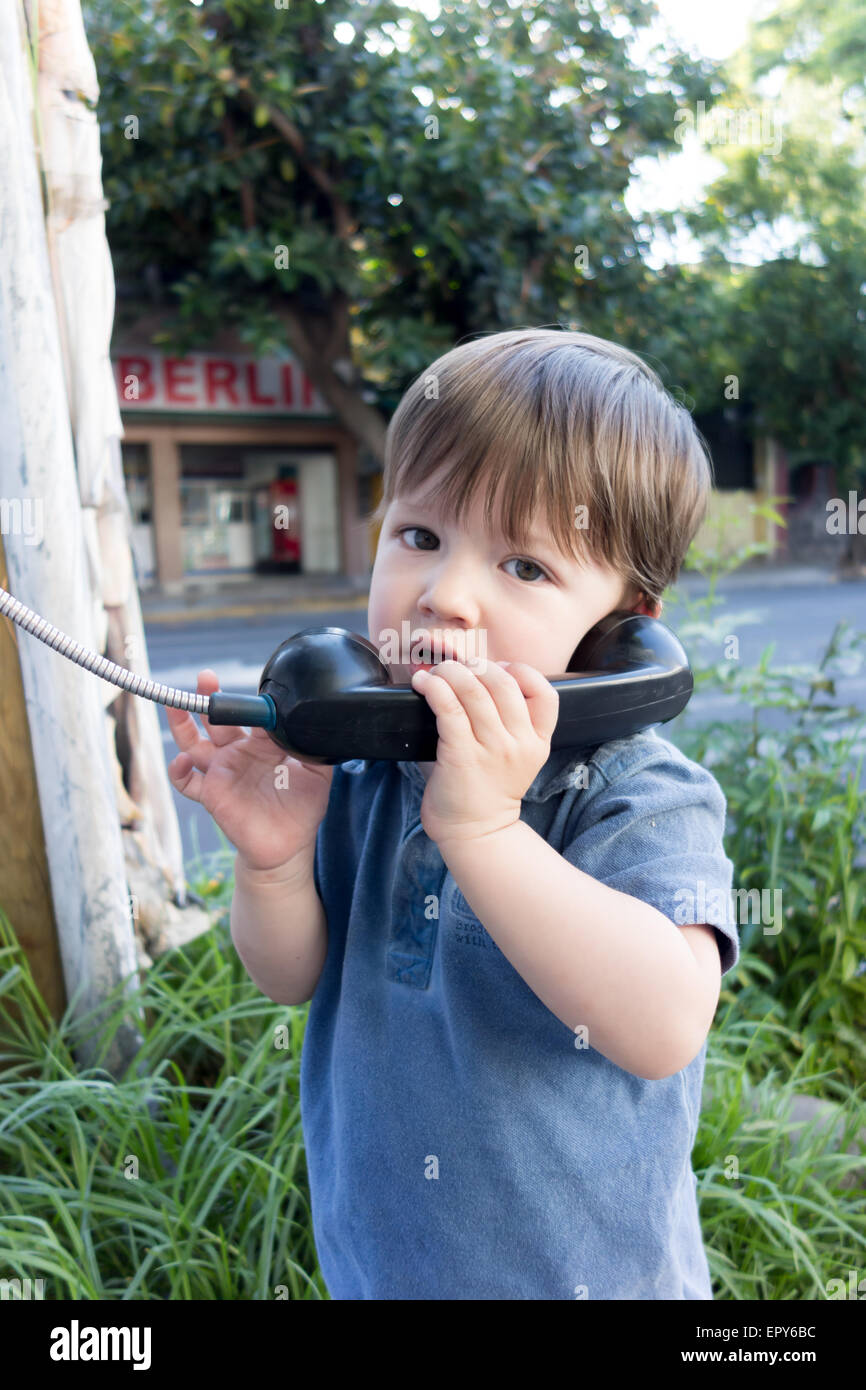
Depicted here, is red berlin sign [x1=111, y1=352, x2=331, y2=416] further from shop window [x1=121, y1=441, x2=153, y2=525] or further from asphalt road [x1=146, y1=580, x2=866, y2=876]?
asphalt road [x1=146, y1=580, x2=866, y2=876]

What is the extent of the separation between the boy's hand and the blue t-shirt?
12cm

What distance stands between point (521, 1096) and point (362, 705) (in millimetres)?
336

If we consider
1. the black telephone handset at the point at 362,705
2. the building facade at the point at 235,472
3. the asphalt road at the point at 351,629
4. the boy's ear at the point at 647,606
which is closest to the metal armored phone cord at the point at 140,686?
the black telephone handset at the point at 362,705

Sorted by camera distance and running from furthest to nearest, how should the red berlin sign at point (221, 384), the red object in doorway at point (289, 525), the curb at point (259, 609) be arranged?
the red object in doorway at point (289, 525), the red berlin sign at point (221, 384), the curb at point (259, 609)

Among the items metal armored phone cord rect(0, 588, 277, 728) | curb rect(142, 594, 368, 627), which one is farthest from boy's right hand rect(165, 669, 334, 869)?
→ curb rect(142, 594, 368, 627)

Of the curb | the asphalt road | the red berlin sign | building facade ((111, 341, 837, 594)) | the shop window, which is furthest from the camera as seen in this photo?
the shop window

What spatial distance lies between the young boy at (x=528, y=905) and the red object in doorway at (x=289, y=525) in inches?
495

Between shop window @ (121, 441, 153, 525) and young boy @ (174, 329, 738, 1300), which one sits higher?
shop window @ (121, 441, 153, 525)

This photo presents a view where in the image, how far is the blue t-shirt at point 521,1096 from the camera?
2.60 ft

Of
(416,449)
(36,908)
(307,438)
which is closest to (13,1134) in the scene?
(36,908)

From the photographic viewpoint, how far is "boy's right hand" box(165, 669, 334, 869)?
2.84 ft

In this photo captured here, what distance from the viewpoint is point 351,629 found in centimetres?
380
